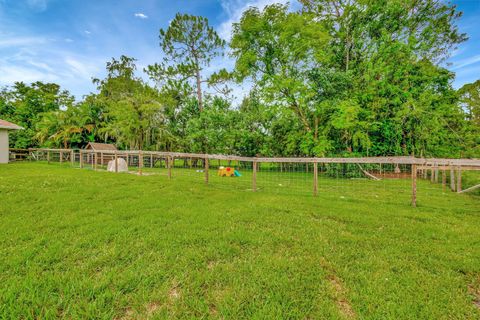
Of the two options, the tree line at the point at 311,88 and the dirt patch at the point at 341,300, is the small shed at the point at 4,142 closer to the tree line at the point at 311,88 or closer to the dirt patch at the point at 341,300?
the tree line at the point at 311,88

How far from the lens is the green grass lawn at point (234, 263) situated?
6.45ft

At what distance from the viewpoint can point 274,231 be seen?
3.83 metres

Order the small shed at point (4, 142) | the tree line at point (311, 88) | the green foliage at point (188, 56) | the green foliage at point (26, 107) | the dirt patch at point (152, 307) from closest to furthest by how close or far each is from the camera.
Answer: the dirt patch at point (152, 307) < the tree line at point (311, 88) < the small shed at point (4, 142) < the green foliage at point (188, 56) < the green foliage at point (26, 107)

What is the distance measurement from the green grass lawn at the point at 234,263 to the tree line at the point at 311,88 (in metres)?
10.8

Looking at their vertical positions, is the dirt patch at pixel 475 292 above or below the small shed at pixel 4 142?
below

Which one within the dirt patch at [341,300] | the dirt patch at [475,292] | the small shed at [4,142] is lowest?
the dirt patch at [475,292]

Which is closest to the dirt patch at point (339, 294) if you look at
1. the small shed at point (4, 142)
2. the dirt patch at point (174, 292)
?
the dirt patch at point (174, 292)

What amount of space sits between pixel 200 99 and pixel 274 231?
2100 cm

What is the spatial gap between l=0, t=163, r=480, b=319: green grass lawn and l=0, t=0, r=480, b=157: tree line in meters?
10.8

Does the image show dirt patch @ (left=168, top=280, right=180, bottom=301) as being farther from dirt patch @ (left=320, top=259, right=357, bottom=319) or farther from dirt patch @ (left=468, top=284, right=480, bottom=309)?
dirt patch @ (left=468, top=284, right=480, bottom=309)

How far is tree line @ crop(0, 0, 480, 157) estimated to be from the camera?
1416 cm

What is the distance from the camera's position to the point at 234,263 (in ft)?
8.95

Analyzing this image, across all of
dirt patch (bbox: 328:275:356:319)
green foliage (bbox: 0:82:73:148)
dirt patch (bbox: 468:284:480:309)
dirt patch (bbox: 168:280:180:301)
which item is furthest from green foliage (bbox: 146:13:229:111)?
dirt patch (bbox: 468:284:480:309)

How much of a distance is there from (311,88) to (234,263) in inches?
594
